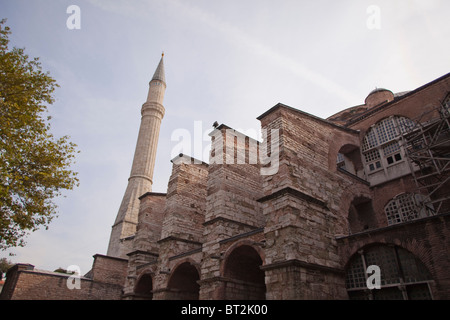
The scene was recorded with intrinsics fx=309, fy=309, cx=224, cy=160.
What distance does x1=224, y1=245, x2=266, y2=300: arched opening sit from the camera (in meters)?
9.66

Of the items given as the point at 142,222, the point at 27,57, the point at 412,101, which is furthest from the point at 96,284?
→ the point at 412,101

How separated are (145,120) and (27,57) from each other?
68.0 feet

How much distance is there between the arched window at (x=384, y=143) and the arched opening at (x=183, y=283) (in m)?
8.11

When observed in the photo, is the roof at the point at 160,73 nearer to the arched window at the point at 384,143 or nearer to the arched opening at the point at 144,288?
the arched opening at the point at 144,288

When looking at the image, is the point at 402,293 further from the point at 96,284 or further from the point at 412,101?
the point at 96,284

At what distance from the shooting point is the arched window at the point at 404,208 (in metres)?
10.0

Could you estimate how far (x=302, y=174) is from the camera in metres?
9.01

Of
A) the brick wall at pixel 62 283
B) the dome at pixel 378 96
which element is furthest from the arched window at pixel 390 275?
the brick wall at pixel 62 283

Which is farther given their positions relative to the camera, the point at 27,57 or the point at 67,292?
the point at 67,292

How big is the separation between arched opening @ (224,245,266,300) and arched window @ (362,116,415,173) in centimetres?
588

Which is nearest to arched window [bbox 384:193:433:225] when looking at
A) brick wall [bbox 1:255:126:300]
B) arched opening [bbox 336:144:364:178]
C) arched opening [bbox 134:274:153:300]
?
arched opening [bbox 336:144:364:178]

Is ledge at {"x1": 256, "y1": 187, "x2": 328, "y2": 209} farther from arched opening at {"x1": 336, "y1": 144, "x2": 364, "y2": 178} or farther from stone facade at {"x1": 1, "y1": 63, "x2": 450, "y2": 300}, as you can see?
arched opening at {"x1": 336, "y1": 144, "x2": 364, "y2": 178}

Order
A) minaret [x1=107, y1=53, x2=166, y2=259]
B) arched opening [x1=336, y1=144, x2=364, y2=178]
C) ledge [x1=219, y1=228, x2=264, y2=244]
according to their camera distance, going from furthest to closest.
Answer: minaret [x1=107, y1=53, x2=166, y2=259] < arched opening [x1=336, y1=144, x2=364, y2=178] < ledge [x1=219, y1=228, x2=264, y2=244]

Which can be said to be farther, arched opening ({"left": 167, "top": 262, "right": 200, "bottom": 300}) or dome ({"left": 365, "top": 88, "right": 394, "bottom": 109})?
dome ({"left": 365, "top": 88, "right": 394, "bottom": 109})
